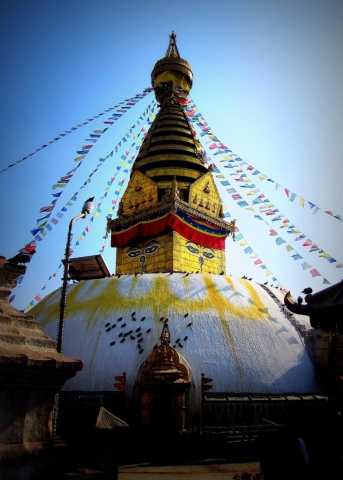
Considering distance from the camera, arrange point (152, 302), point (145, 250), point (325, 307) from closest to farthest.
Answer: point (325, 307), point (152, 302), point (145, 250)

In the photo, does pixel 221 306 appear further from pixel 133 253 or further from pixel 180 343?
pixel 133 253

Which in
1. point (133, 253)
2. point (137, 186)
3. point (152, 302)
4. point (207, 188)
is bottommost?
point (152, 302)

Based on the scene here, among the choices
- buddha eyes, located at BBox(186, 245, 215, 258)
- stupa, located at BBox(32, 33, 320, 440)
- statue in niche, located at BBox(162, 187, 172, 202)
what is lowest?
stupa, located at BBox(32, 33, 320, 440)

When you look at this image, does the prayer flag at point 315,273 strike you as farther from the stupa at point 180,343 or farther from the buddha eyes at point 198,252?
the buddha eyes at point 198,252

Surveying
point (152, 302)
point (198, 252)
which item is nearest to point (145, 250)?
point (198, 252)

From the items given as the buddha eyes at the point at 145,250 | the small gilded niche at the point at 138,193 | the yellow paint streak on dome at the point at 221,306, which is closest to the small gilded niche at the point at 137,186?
the small gilded niche at the point at 138,193

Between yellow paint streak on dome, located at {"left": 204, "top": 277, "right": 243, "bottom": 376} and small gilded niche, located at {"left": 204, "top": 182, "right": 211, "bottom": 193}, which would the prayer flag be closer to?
yellow paint streak on dome, located at {"left": 204, "top": 277, "right": 243, "bottom": 376}

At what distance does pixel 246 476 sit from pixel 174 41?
2936 cm

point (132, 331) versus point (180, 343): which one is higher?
point (132, 331)

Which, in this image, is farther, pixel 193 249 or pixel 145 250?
pixel 145 250

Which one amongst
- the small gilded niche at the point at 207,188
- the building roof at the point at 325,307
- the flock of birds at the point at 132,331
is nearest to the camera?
the building roof at the point at 325,307

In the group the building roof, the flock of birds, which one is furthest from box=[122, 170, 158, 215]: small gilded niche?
the building roof

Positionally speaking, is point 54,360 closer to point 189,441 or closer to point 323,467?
point 323,467

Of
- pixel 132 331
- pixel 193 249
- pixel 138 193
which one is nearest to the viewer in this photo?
pixel 132 331
